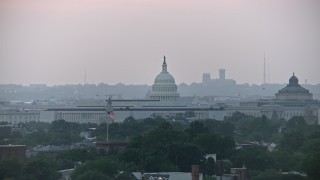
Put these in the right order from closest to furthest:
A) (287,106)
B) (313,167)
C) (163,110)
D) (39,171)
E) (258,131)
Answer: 1. (313,167)
2. (39,171)
3. (258,131)
4. (163,110)
5. (287,106)

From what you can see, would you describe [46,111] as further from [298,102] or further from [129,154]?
[129,154]

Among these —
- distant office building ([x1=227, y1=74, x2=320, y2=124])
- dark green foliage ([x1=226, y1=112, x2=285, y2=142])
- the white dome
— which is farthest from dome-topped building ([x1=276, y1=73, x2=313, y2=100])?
dark green foliage ([x1=226, y1=112, x2=285, y2=142])

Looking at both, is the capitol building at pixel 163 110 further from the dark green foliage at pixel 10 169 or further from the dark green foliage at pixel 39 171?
the dark green foliage at pixel 39 171

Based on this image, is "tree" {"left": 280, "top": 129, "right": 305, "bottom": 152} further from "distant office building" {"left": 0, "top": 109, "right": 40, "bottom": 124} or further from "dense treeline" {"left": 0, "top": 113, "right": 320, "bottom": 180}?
"distant office building" {"left": 0, "top": 109, "right": 40, "bottom": 124}

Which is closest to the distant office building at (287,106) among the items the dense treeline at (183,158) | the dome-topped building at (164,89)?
the dome-topped building at (164,89)

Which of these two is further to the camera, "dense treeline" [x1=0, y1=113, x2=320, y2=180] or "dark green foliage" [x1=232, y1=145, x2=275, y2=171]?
"dark green foliage" [x1=232, y1=145, x2=275, y2=171]

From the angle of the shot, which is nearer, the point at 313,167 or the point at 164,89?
the point at 313,167

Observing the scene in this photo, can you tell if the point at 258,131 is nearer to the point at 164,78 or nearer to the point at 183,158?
the point at 183,158

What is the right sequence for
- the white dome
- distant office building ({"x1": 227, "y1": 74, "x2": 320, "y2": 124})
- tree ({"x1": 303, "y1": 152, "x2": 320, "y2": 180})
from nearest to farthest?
tree ({"x1": 303, "y1": 152, "x2": 320, "y2": 180}) → distant office building ({"x1": 227, "y1": 74, "x2": 320, "y2": 124}) → the white dome

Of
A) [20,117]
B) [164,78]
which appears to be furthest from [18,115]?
[164,78]

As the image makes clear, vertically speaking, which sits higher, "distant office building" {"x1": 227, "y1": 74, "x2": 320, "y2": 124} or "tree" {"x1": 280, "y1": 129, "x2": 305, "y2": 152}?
"distant office building" {"x1": 227, "y1": 74, "x2": 320, "y2": 124}

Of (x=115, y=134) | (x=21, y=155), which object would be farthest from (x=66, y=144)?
(x=21, y=155)

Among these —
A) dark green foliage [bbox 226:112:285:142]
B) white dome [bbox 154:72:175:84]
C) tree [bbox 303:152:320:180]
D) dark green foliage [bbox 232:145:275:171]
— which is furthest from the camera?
white dome [bbox 154:72:175:84]

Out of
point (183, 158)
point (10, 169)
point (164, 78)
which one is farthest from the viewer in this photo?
point (164, 78)
